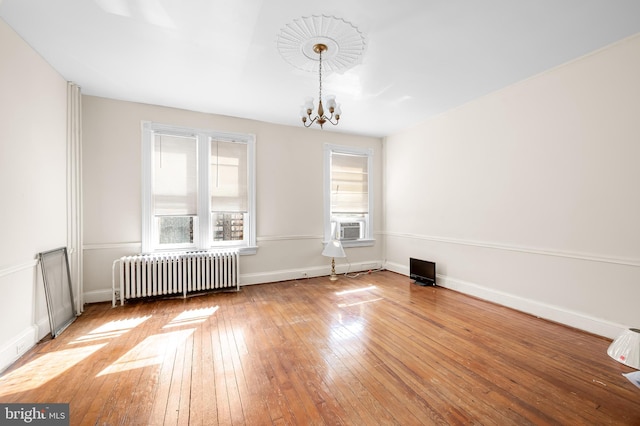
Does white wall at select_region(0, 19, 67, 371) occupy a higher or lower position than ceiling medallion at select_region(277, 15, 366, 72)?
lower

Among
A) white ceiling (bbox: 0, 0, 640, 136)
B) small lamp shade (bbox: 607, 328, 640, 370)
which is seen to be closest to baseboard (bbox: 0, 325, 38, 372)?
white ceiling (bbox: 0, 0, 640, 136)

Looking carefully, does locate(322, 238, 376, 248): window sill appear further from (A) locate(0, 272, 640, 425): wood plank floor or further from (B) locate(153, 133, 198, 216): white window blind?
(B) locate(153, 133, 198, 216): white window blind

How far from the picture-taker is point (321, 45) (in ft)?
8.22

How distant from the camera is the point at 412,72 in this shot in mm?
3145

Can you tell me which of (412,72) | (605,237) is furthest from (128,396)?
(605,237)

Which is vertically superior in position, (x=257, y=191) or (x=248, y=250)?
(x=257, y=191)

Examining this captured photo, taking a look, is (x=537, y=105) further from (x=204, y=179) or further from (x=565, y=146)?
(x=204, y=179)

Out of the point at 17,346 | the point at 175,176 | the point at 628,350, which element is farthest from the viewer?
the point at 175,176

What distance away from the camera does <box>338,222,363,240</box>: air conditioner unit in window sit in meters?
5.61

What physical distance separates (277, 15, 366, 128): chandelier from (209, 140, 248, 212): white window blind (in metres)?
2.16

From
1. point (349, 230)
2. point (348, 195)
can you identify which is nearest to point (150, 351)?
point (349, 230)

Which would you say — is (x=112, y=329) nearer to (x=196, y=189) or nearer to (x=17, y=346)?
(x=17, y=346)

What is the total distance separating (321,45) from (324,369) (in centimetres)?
296

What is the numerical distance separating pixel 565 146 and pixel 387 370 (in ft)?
10.6
